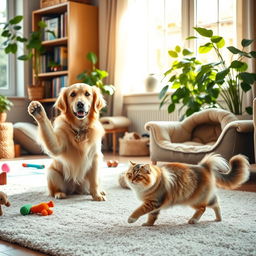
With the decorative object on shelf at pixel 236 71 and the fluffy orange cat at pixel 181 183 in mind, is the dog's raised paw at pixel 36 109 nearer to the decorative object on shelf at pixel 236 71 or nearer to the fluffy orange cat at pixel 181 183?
the fluffy orange cat at pixel 181 183

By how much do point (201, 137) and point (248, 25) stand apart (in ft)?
4.37

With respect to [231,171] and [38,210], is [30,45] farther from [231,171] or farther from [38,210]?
[231,171]

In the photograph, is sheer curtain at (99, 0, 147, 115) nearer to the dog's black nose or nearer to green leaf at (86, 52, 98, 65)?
green leaf at (86, 52, 98, 65)

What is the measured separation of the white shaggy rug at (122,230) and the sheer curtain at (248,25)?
86.2 inches

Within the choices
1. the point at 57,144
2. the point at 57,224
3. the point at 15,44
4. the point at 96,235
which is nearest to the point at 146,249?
the point at 96,235

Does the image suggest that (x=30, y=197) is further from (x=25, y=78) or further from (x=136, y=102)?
(x=25, y=78)

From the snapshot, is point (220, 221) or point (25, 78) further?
point (25, 78)

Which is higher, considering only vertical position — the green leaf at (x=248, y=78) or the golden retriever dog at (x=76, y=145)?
the green leaf at (x=248, y=78)

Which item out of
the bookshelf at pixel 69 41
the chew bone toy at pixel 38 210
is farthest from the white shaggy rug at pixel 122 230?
the bookshelf at pixel 69 41

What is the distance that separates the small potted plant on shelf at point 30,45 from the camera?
6.31 metres

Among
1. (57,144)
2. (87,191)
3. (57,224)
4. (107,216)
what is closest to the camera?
(57,224)

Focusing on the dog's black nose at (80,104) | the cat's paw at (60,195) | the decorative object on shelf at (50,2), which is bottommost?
the cat's paw at (60,195)

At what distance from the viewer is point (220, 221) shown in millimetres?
2092

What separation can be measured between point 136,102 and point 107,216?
4047 mm
